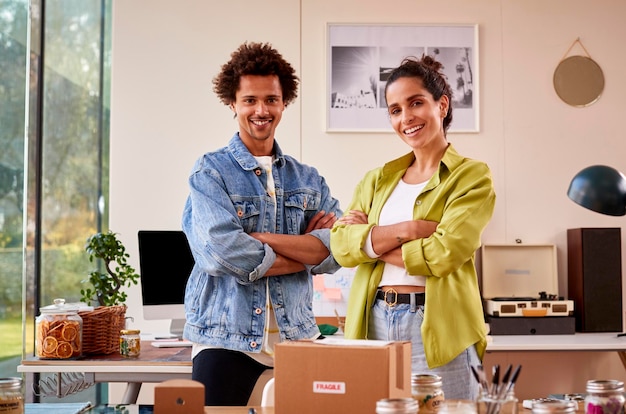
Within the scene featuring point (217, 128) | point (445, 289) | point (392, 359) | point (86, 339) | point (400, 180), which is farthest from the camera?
point (217, 128)

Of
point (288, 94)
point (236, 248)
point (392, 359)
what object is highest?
point (288, 94)

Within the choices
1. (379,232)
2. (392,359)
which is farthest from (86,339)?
(392,359)

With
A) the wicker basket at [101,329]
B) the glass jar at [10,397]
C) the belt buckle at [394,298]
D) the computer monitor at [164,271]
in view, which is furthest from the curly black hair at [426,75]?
the computer monitor at [164,271]

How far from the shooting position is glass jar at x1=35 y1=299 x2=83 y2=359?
2.84 meters

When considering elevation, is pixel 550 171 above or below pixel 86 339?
above

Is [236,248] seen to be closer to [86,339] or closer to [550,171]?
[86,339]

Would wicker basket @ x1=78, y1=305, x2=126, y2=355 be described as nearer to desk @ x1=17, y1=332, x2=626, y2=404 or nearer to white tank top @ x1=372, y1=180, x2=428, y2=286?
desk @ x1=17, y1=332, x2=626, y2=404

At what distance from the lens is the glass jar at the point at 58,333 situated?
2838 millimetres

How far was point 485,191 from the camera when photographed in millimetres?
2123

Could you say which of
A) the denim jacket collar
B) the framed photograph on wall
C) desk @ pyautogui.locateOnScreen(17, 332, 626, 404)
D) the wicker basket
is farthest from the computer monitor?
the denim jacket collar

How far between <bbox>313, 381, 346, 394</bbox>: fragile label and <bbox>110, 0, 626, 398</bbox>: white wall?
306cm

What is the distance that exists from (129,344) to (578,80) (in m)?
2.86

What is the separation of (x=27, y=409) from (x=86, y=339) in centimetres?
117

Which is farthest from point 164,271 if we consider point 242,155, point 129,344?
point 242,155
